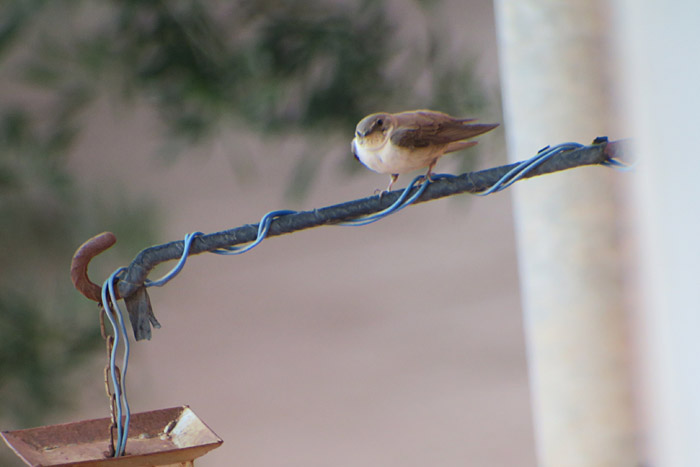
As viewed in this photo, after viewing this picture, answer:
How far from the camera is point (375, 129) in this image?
620mm

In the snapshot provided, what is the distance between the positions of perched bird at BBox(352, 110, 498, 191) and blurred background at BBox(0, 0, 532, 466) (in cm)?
120

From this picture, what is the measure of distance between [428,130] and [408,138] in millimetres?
24

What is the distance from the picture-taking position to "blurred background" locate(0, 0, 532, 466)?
1.75 meters

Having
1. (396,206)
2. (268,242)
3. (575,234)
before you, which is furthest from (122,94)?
(268,242)

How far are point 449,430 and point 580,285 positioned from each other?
148 cm

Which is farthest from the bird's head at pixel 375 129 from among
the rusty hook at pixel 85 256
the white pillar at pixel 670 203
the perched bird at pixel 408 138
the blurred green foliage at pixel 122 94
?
the blurred green foliage at pixel 122 94

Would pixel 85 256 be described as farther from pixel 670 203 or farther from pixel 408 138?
pixel 670 203

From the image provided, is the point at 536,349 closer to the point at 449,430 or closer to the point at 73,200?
the point at 73,200

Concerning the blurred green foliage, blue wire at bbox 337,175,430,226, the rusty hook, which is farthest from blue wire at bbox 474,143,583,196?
the blurred green foliage

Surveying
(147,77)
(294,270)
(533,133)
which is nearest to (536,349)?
(533,133)

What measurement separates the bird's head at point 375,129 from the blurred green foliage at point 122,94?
1.19 metres

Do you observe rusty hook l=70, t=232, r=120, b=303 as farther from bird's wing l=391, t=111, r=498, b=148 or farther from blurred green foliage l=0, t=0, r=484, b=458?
blurred green foliage l=0, t=0, r=484, b=458

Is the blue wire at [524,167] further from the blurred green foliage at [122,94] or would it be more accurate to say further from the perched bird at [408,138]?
the blurred green foliage at [122,94]

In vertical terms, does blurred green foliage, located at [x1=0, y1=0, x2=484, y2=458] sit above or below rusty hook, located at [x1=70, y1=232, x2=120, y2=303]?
above
